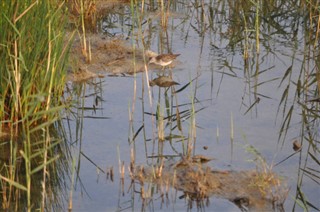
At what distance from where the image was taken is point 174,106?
17.3ft

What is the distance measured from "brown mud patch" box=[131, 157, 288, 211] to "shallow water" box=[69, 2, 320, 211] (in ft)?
0.21

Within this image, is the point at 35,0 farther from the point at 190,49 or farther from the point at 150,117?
the point at 190,49

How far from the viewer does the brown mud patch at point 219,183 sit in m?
3.94

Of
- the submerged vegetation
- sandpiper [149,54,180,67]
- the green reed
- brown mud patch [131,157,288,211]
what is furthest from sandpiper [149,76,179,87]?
brown mud patch [131,157,288,211]

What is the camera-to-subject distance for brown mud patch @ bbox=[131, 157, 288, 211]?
12.9 feet

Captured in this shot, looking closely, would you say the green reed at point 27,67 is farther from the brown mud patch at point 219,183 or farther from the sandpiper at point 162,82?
the sandpiper at point 162,82

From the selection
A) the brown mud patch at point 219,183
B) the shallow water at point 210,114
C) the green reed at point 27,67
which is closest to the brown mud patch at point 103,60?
the shallow water at point 210,114

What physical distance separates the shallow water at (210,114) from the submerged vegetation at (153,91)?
0.08ft

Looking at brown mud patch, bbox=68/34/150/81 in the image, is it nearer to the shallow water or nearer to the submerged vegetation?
the submerged vegetation

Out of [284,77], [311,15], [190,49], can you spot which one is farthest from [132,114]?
[311,15]

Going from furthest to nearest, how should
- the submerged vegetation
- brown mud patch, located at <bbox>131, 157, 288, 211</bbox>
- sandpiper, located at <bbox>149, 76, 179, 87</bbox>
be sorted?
sandpiper, located at <bbox>149, 76, 179, 87</bbox>, the submerged vegetation, brown mud patch, located at <bbox>131, 157, 288, 211</bbox>

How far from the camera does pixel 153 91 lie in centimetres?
561

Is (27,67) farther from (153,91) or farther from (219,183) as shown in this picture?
(219,183)

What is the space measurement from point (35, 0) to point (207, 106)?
122 cm
